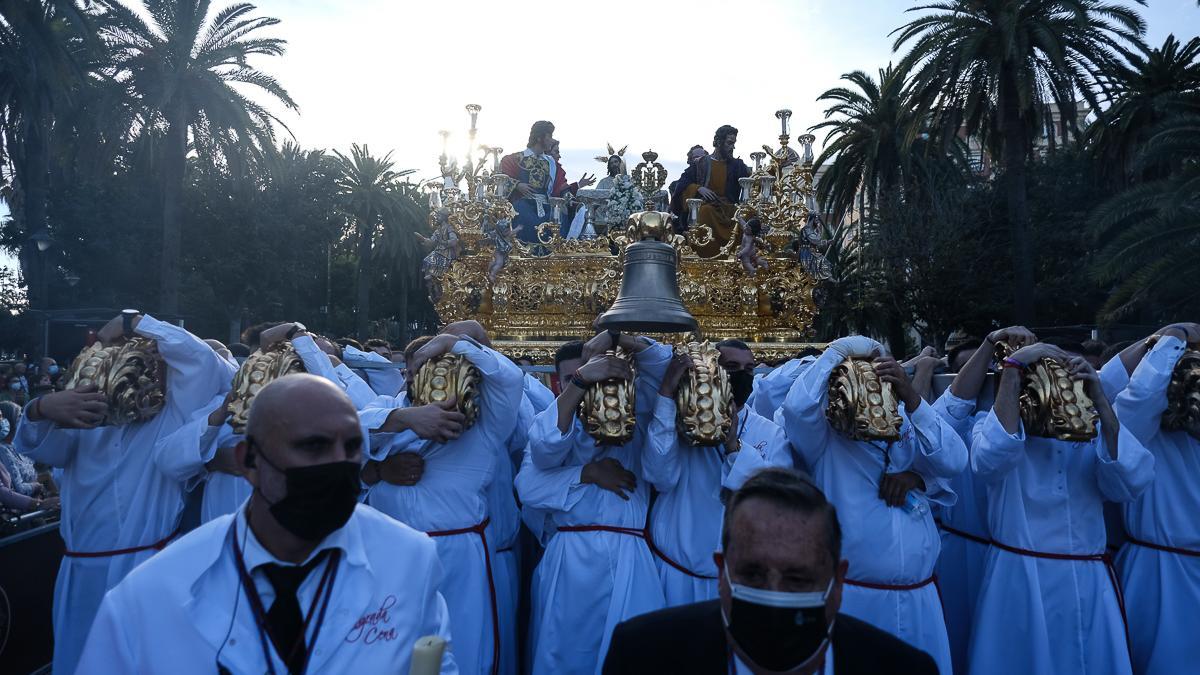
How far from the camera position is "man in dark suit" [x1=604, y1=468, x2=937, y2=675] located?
223 cm

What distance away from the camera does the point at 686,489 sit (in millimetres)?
4414

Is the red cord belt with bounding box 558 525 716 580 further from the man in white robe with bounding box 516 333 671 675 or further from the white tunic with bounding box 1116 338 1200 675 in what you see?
the white tunic with bounding box 1116 338 1200 675

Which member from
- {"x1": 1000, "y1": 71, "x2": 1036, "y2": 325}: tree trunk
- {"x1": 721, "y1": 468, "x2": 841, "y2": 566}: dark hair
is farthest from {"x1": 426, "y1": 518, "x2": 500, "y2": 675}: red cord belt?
{"x1": 1000, "y1": 71, "x2": 1036, "y2": 325}: tree trunk

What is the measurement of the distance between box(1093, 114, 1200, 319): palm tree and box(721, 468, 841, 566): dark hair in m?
12.1

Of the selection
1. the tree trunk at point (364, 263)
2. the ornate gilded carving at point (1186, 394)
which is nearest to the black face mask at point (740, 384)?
the ornate gilded carving at point (1186, 394)

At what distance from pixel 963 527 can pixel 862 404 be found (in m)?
1.94

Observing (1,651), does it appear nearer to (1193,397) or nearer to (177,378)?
(177,378)

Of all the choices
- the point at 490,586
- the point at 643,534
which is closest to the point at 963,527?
the point at 643,534

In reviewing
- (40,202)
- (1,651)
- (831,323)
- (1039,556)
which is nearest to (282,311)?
(40,202)

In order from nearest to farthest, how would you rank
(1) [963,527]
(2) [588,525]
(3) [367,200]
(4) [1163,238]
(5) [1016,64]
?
(2) [588,525] → (1) [963,527] → (4) [1163,238] → (5) [1016,64] → (3) [367,200]

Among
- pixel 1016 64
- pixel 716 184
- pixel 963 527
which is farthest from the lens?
pixel 1016 64

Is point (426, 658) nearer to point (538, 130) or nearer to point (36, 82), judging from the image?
point (538, 130)

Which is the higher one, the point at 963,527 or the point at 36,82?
the point at 36,82

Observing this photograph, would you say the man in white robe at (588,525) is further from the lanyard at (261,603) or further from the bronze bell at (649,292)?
the lanyard at (261,603)
